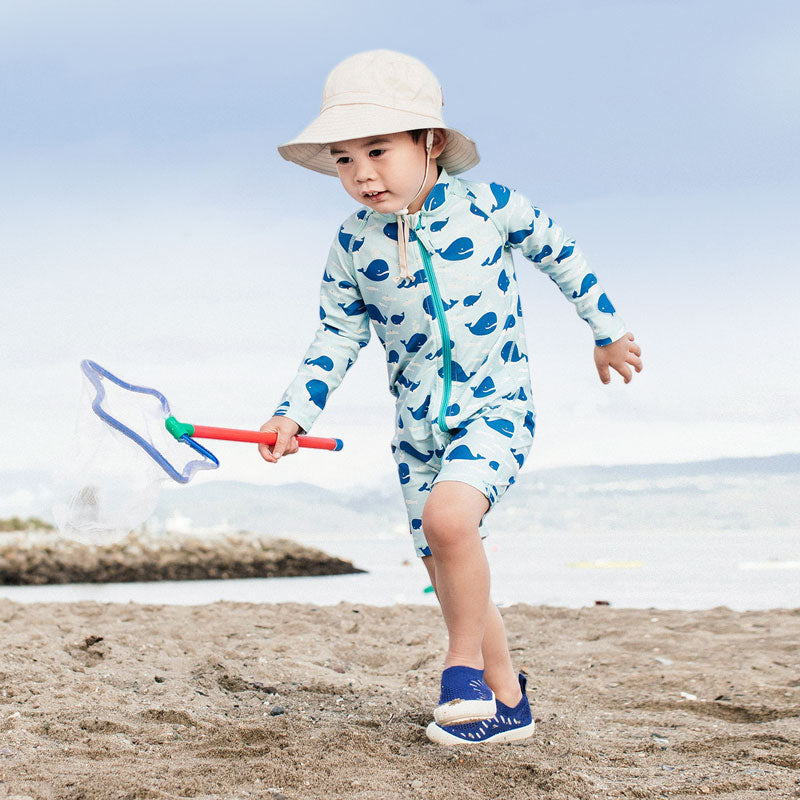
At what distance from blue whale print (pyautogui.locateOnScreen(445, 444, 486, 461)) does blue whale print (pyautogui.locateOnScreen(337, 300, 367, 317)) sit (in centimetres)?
59

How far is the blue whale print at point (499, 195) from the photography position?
2807 millimetres

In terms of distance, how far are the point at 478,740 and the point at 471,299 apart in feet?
3.94

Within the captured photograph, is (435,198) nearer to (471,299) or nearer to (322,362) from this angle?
(471,299)

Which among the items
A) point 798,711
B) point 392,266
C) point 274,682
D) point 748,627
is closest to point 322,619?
point 274,682

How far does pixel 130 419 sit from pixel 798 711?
8.19 ft

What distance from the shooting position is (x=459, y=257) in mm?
2717

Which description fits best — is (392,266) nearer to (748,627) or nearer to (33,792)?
(33,792)

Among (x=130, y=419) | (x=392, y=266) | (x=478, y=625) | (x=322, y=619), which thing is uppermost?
(x=392, y=266)

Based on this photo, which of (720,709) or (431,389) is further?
(720,709)

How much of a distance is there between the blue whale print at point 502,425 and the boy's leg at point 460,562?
0.71 ft

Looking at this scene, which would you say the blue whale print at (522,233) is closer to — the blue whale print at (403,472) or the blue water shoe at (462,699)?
the blue whale print at (403,472)

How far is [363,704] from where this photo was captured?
326cm

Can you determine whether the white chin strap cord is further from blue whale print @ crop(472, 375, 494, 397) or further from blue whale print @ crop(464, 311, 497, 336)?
blue whale print @ crop(472, 375, 494, 397)

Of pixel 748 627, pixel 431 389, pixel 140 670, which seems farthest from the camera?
pixel 748 627
